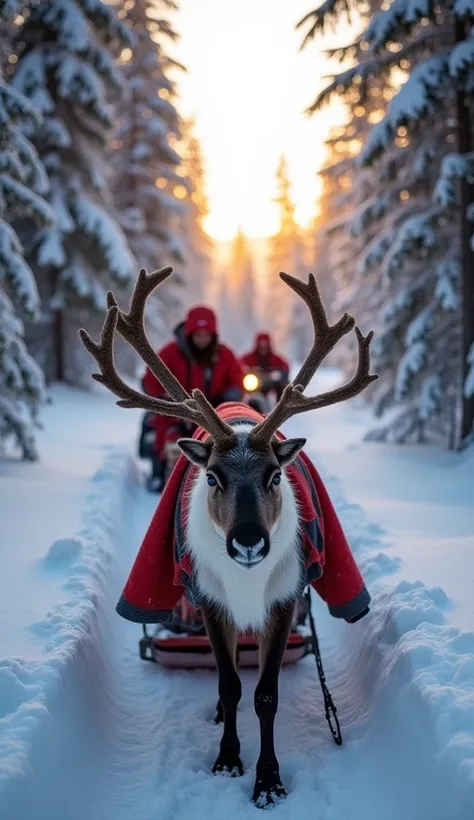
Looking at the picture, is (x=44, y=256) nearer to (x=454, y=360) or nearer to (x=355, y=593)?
(x=454, y=360)

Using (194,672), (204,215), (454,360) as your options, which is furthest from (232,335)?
(194,672)

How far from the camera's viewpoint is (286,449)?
3.58m

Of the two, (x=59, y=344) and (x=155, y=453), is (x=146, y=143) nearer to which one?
(x=59, y=344)

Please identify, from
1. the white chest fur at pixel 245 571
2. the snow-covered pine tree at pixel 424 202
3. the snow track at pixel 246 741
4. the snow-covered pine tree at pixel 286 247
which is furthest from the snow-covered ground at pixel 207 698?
the snow-covered pine tree at pixel 286 247

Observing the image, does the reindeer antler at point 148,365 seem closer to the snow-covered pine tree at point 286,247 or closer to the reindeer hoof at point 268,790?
the reindeer hoof at point 268,790

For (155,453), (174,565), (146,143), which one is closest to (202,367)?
(155,453)

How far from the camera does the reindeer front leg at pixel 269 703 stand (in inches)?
133

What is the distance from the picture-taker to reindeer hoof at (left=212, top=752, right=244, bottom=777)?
141 inches

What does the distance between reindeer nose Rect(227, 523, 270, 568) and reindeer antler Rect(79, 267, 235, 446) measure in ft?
1.91

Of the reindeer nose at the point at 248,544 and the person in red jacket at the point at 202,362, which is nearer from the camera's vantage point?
the reindeer nose at the point at 248,544

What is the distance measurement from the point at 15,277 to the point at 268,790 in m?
7.15

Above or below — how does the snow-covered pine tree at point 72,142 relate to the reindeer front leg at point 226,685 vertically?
above

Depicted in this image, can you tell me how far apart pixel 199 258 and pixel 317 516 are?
40062 mm

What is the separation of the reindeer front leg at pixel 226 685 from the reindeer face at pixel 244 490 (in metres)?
0.58
